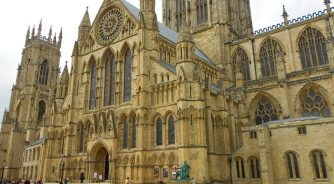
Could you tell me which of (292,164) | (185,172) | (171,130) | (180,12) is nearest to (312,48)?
(292,164)

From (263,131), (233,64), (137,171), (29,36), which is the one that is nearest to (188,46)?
(263,131)

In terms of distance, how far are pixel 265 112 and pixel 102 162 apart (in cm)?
2145

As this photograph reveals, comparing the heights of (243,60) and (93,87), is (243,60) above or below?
above

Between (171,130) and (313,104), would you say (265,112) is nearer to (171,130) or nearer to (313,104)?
(313,104)

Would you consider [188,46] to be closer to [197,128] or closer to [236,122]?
[197,128]

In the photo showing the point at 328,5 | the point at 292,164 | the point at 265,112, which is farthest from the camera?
the point at 328,5

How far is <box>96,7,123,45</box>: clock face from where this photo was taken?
36344 millimetres

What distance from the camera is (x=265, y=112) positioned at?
37281 mm

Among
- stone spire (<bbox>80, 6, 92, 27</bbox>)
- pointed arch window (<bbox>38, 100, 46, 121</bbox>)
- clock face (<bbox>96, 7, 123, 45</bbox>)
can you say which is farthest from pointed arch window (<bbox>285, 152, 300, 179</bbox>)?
pointed arch window (<bbox>38, 100, 46, 121</bbox>)

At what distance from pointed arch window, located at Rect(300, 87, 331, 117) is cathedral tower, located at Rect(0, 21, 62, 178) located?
152 feet

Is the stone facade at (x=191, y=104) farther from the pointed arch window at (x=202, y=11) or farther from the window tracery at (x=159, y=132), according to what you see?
the pointed arch window at (x=202, y=11)

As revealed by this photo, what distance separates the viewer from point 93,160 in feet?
106

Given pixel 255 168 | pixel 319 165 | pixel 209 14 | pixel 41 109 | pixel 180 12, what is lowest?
pixel 255 168

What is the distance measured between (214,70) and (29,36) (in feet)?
186
